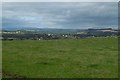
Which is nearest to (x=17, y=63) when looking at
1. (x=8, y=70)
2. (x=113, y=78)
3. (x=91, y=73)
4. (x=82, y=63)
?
(x=8, y=70)

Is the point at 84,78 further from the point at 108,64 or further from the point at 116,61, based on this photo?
the point at 116,61

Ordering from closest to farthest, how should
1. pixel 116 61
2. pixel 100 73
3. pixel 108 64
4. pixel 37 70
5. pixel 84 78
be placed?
pixel 84 78 → pixel 100 73 → pixel 37 70 → pixel 108 64 → pixel 116 61

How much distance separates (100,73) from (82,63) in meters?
6.26

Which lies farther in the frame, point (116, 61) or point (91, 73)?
point (116, 61)

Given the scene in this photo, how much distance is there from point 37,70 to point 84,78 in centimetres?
582

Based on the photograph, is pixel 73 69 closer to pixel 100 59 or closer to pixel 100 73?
pixel 100 73

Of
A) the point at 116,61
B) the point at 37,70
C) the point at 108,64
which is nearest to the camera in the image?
the point at 37,70

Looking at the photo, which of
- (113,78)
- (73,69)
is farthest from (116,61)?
(113,78)

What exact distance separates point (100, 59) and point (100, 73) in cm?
912

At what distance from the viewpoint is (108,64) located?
32875mm

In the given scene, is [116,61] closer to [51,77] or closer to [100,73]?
[100,73]

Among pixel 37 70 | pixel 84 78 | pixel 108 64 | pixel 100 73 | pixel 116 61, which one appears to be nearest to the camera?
pixel 84 78

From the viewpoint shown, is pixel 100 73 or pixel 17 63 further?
pixel 17 63

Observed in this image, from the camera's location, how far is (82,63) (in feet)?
110
